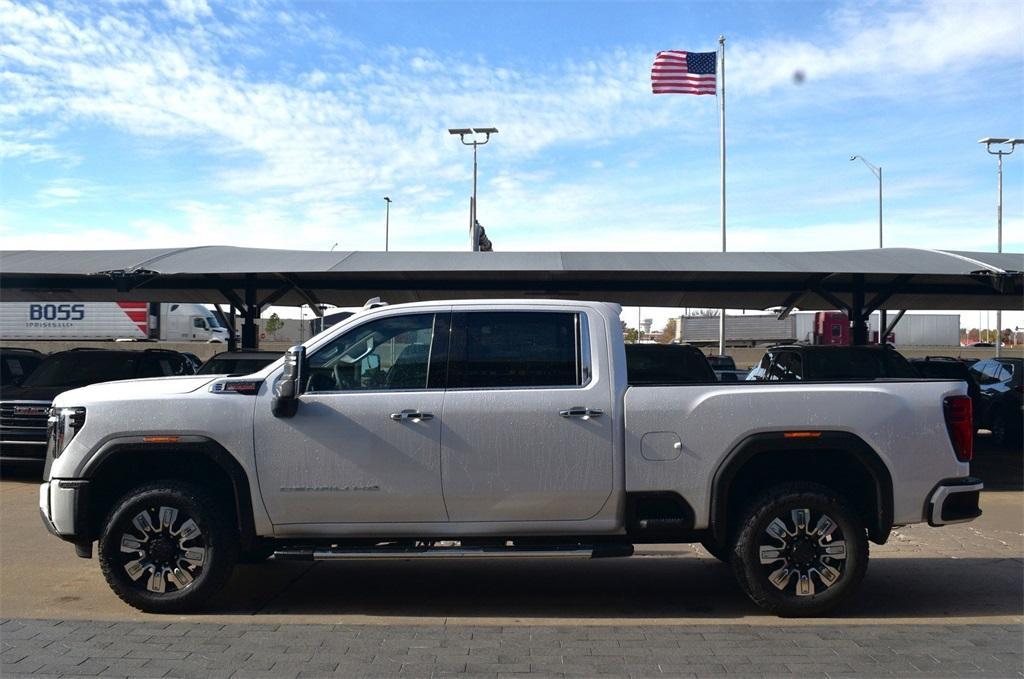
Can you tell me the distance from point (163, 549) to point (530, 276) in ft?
35.8

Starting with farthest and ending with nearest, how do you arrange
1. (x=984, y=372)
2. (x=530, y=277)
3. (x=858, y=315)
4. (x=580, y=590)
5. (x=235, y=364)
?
(x=984, y=372) → (x=858, y=315) → (x=530, y=277) → (x=235, y=364) → (x=580, y=590)

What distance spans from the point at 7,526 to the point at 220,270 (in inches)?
208

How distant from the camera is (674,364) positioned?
9.93 metres

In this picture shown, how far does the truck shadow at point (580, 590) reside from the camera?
6.33m

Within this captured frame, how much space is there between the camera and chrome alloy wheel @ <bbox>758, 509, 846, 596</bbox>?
5961mm

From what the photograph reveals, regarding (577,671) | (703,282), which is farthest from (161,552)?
Answer: (703,282)

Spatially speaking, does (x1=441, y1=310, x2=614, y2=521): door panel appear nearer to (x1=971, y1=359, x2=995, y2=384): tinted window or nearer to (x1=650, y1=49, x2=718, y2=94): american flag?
(x1=971, y1=359, x2=995, y2=384): tinted window

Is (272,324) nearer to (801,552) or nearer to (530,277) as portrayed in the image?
(530,277)

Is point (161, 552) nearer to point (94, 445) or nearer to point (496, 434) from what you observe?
point (94, 445)

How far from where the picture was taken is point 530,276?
16328 mm

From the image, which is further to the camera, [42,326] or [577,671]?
[42,326]

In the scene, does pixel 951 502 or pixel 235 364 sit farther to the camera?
pixel 235 364

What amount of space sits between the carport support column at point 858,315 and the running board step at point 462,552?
12.3 metres

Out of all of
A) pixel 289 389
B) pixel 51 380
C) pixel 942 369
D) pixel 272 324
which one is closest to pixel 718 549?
pixel 289 389
